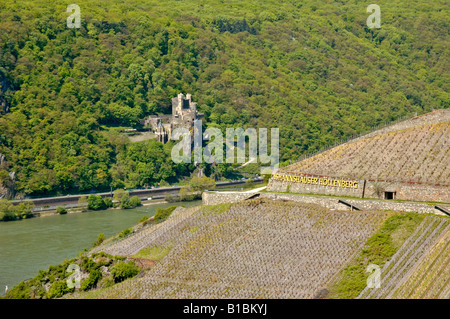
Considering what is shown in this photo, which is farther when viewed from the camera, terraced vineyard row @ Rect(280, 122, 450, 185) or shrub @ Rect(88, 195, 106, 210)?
shrub @ Rect(88, 195, 106, 210)

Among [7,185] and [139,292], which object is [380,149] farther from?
[7,185]

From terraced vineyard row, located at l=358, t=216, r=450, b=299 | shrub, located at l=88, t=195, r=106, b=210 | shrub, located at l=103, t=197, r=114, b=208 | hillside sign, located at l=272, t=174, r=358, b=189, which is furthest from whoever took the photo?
shrub, located at l=103, t=197, r=114, b=208

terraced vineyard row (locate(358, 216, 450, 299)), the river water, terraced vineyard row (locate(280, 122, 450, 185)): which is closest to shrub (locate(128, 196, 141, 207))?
the river water

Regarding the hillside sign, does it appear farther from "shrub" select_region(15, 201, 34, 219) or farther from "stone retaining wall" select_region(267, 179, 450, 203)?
"shrub" select_region(15, 201, 34, 219)

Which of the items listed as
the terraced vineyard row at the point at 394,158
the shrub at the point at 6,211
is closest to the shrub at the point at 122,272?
the terraced vineyard row at the point at 394,158

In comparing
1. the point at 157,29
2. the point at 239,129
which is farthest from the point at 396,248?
the point at 157,29

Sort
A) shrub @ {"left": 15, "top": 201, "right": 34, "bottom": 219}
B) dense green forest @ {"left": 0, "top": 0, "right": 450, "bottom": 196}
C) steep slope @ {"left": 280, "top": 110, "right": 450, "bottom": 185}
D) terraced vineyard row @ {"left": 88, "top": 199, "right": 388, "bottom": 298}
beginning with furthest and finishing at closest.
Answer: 1. dense green forest @ {"left": 0, "top": 0, "right": 450, "bottom": 196}
2. shrub @ {"left": 15, "top": 201, "right": 34, "bottom": 219}
3. steep slope @ {"left": 280, "top": 110, "right": 450, "bottom": 185}
4. terraced vineyard row @ {"left": 88, "top": 199, "right": 388, "bottom": 298}
